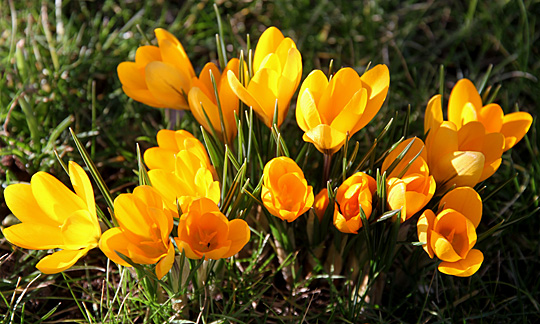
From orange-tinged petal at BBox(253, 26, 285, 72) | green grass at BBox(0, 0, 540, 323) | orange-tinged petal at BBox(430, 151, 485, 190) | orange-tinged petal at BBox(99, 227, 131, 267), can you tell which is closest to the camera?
orange-tinged petal at BBox(99, 227, 131, 267)

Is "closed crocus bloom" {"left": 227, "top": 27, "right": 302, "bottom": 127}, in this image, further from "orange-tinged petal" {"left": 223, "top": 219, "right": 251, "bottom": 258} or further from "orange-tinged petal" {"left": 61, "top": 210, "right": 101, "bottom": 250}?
"orange-tinged petal" {"left": 61, "top": 210, "right": 101, "bottom": 250}

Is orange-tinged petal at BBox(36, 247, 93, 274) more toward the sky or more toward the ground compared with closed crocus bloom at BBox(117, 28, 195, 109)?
more toward the ground

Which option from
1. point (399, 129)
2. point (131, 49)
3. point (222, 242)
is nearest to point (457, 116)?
point (399, 129)

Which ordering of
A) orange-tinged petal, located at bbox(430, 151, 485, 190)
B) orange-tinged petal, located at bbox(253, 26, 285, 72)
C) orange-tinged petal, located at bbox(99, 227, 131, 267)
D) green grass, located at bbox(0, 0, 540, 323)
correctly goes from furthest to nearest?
green grass, located at bbox(0, 0, 540, 323) < orange-tinged petal, located at bbox(253, 26, 285, 72) < orange-tinged petal, located at bbox(430, 151, 485, 190) < orange-tinged petal, located at bbox(99, 227, 131, 267)

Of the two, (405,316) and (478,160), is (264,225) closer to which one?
(405,316)

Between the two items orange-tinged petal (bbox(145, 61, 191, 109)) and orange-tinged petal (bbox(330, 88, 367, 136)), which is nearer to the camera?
orange-tinged petal (bbox(330, 88, 367, 136))

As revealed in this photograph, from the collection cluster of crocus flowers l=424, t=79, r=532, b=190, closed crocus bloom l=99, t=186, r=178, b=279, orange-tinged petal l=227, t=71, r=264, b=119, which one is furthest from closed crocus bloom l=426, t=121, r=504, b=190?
closed crocus bloom l=99, t=186, r=178, b=279

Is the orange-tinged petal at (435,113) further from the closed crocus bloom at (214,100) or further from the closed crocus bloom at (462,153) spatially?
the closed crocus bloom at (214,100)

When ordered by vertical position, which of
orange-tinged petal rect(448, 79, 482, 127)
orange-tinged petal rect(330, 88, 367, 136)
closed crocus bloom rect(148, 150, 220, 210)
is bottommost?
orange-tinged petal rect(448, 79, 482, 127)

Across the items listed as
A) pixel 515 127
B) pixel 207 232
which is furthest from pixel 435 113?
pixel 207 232
